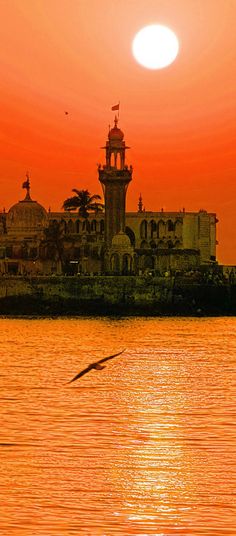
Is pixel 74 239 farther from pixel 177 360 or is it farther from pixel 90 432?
pixel 90 432

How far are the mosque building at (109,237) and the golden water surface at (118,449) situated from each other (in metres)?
82.3

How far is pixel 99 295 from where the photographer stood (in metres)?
132

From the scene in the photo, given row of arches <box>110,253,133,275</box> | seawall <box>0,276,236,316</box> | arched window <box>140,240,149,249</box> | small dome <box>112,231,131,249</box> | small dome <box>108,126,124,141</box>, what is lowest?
seawall <box>0,276,236,316</box>

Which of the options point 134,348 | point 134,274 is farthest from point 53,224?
point 134,348

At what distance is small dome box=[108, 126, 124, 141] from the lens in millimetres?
145250

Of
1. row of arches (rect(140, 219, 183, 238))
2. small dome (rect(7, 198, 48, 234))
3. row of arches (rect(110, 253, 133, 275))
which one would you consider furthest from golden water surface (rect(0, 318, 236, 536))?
row of arches (rect(140, 219, 183, 238))

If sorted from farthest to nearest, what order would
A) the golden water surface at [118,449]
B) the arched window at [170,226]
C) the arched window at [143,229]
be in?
the arched window at [170,226] < the arched window at [143,229] < the golden water surface at [118,449]

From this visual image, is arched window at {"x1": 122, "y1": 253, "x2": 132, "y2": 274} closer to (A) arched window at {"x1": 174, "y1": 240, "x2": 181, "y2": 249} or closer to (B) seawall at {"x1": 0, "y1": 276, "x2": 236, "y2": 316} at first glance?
(B) seawall at {"x1": 0, "y1": 276, "x2": 236, "y2": 316}

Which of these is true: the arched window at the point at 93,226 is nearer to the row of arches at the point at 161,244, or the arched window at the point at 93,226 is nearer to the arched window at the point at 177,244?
the row of arches at the point at 161,244

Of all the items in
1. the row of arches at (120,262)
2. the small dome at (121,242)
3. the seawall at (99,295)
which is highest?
the small dome at (121,242)

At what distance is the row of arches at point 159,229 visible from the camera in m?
171

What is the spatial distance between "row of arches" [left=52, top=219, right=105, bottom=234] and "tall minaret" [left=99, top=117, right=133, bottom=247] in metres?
18.3

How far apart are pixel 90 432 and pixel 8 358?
32450 mm

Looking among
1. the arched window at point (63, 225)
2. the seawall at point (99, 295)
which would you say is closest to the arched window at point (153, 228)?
the arched window at point (63, 225)
